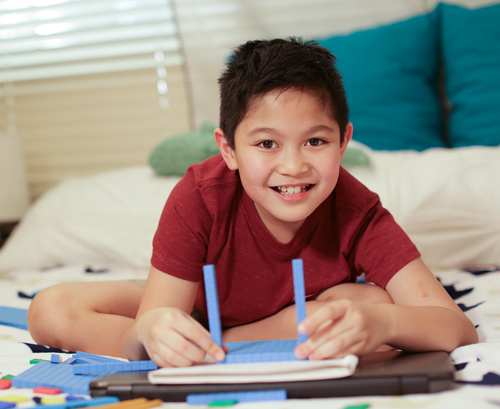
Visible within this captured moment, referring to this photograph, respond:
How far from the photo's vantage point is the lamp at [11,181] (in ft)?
6.63

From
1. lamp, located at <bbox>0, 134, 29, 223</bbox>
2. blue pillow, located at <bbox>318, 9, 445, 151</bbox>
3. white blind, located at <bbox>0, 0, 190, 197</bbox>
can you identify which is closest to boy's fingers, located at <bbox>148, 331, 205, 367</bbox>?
blue pillow, located at <bbox>318, 9, 445, 151</bbox>

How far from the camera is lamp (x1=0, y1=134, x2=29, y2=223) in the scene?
6.63 feet

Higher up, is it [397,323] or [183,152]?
[183,152]

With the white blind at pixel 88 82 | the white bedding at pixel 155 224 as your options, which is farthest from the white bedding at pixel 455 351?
the white blind at pixel 88 82

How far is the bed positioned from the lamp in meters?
0.26

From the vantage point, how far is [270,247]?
951 mm

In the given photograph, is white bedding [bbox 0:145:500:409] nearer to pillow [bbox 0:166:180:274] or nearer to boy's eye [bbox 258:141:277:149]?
pillow [bbox 0:166:180:274]

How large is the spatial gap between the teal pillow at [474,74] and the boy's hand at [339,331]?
127cm

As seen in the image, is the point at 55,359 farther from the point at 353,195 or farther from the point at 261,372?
the point at 353,195

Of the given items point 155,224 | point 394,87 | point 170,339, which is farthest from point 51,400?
point 394,87

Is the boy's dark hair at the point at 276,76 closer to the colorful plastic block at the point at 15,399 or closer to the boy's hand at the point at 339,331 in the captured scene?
the boy's hand at the point at 339,331

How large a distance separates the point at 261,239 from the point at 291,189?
135 millimetres

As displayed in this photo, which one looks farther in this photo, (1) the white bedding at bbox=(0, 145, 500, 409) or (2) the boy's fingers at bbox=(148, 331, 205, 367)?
(1) the white bedding at bbox=(0, 145, 500, 409)

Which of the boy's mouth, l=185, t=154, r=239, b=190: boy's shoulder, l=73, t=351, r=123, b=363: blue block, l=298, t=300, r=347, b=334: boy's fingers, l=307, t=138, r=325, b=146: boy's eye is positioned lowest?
l=73, t=351, r=123, b=363: blue block
